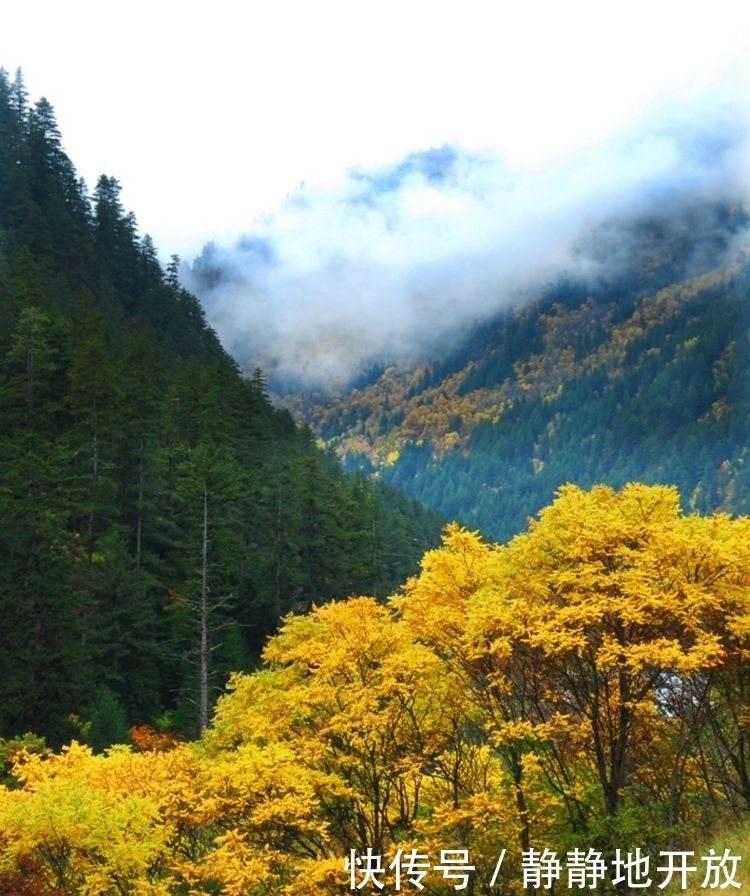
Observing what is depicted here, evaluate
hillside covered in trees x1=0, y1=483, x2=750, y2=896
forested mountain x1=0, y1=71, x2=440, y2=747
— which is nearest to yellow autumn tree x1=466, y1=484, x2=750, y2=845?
hillside covered in trees x1=0, y1=483, x2=750, y2=896

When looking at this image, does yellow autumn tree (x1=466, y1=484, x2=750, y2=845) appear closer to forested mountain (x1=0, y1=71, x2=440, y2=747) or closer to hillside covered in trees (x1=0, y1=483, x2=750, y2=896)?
hillside covered in trees (x1=0, y1=483, x2=750, y2=896)

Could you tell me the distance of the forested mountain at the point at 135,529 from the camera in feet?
116

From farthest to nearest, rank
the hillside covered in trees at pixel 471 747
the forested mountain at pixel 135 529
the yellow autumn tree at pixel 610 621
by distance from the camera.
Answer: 1. the forested mountain at pixel 135 529
2. the yellow autumn tree at pixel 610 621
3. the hillside covered in trees at pixel 471 747

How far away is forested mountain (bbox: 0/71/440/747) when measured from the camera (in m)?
35.4

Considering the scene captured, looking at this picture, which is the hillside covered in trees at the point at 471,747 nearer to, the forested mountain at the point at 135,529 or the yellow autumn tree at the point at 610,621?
the yellow autumn tree at the point at 610,621

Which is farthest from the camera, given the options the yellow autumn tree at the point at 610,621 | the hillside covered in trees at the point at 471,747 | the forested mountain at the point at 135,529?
the forested mountain at the point at 135,529

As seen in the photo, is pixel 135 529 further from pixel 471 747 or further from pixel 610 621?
pixel 610 621

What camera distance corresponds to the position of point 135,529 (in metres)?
48.4

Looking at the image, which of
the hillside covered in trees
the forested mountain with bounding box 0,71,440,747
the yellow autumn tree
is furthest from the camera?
the forested mountain with bounding box 0,71,440,747

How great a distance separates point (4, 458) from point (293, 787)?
30.9 m

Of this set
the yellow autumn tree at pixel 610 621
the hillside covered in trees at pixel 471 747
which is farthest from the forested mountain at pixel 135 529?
the yellow autumn tree at pixel 610 621

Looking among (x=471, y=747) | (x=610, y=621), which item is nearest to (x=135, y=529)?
(x=471, y=747)

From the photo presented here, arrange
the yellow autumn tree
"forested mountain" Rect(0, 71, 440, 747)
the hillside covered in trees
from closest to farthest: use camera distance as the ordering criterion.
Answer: the hillside covered in trees, the yellow autumn tree, "forested mountain" Rect(0, 71, 440, 747)

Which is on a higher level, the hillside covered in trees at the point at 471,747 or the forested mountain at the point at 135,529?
the forested mountain at the point at 135,529
